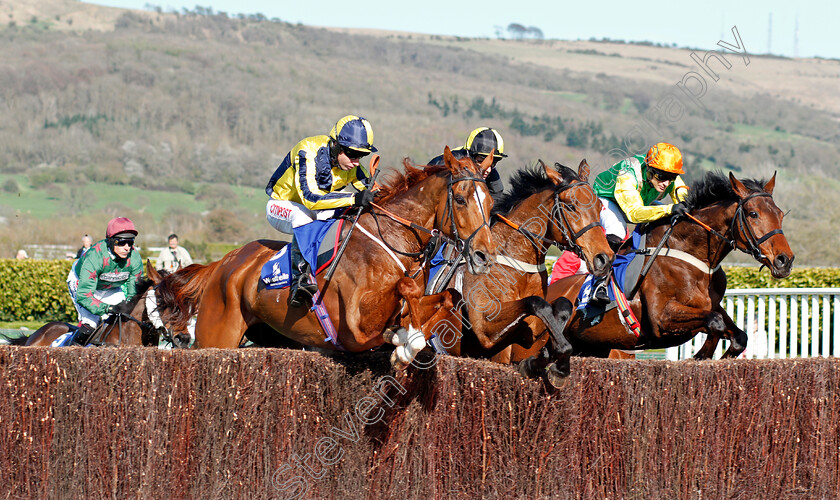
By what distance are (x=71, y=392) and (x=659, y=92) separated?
193 feet

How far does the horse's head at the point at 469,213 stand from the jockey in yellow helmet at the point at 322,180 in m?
0.54

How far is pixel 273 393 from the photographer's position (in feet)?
13.9

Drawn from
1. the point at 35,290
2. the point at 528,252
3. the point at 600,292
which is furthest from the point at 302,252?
the point at 35,290

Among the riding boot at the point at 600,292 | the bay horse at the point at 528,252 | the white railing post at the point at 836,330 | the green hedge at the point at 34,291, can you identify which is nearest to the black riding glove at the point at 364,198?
the bay horse at the point at 528,252

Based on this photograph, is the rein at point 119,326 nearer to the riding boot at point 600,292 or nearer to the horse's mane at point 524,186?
the horse's mane at point 524,186

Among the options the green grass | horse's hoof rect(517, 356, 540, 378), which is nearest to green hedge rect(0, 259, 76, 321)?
horse's hoof rect(517, 356, 540, 378)

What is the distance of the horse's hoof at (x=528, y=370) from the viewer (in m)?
4.16

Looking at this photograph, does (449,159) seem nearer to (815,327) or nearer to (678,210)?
(678,210)

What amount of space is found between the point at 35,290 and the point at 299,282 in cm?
1218

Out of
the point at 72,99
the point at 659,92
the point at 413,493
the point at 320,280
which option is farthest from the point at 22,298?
the point at 659,92

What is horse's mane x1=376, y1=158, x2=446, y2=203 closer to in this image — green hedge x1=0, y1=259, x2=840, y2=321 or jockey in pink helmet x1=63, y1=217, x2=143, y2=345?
jockey in pink helmet x1=63, y1=217, x2=143, y2=345

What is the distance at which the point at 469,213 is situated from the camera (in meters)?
4.57

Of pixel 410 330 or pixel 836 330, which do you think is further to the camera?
pixel 836 330

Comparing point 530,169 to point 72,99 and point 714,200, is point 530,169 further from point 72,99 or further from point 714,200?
point 72,99
